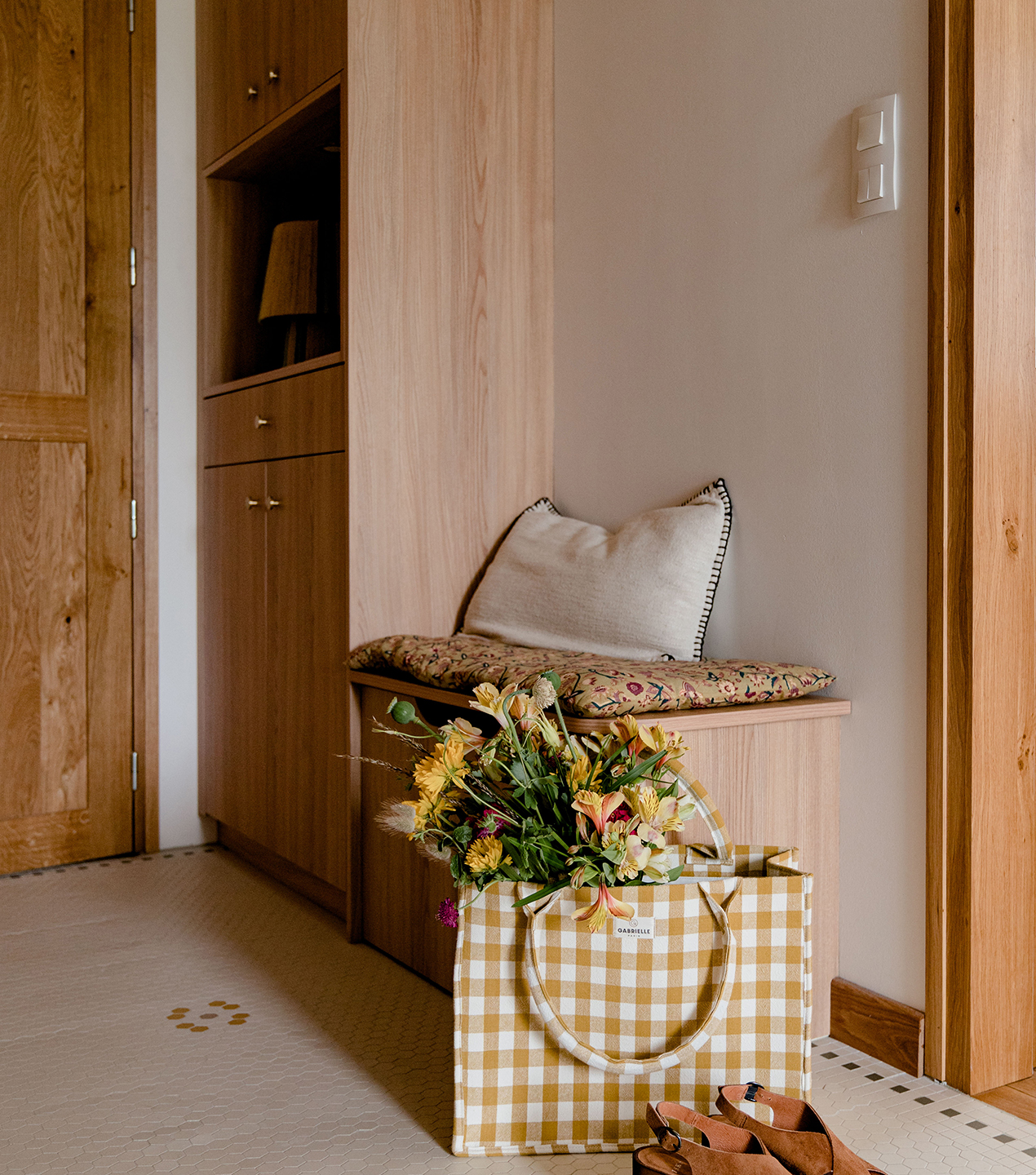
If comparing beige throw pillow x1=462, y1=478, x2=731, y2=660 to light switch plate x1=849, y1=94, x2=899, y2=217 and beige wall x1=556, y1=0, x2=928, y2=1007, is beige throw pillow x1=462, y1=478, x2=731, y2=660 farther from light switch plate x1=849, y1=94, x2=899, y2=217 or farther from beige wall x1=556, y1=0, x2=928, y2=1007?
light switch plate x1=849, y1=94, x2=899, y2=217

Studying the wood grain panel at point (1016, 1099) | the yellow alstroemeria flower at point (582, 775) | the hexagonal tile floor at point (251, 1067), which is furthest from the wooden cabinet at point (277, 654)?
the wood grain panel at point (1016, 1099)

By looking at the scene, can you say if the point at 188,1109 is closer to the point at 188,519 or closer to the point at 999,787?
the point at 999,787

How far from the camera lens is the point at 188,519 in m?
2.62

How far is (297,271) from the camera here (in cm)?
242

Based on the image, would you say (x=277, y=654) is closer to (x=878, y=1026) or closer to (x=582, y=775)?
(x=582, y=775)

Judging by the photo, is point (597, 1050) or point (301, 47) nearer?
point (597, 1050)

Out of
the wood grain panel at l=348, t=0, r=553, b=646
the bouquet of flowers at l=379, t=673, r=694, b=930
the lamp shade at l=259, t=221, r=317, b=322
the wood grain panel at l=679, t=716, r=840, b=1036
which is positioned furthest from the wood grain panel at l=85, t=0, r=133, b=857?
the wood grain panel at l=679, t=716, r=840, b=1036

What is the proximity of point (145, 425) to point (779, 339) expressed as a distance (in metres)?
1.52

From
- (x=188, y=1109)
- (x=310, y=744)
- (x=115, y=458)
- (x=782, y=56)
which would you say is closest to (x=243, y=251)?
(x=115, y=458)

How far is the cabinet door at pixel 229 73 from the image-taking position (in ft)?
7.61

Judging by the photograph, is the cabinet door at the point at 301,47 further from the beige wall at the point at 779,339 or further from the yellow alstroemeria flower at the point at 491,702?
the yellow alstroemeria flower at the point at 491,702

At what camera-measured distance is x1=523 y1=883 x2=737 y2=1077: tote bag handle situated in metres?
1.24

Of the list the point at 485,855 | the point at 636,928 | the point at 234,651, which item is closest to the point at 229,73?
the point at 234,651

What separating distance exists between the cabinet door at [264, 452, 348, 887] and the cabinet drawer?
4 cm
